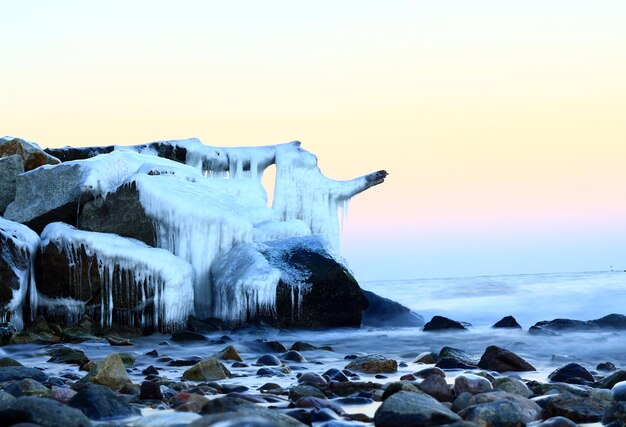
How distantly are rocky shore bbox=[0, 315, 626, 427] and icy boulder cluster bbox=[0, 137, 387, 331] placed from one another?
1.26 metres

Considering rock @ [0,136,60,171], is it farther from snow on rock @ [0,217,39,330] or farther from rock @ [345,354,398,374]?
rock @ [345,354,398,374]

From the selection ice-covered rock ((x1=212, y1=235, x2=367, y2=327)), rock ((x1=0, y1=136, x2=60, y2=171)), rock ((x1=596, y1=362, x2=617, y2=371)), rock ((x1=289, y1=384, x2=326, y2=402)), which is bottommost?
rock ((x1=596, y1=362, x2=617, y2=371))

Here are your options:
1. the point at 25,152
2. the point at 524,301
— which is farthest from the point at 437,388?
the point at 524,301

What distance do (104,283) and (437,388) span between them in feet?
22.8

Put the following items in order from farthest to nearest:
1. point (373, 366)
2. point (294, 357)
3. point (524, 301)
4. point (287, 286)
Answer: point (524, 301), point (287, 286), point (294, 357), point (373, 366)

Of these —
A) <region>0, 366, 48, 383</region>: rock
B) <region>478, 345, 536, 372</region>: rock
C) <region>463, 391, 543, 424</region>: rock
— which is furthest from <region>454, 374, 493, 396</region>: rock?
<region>0, 366, 48, 383</region>: rock

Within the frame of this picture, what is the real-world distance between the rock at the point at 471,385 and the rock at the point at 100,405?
2171 millimetres

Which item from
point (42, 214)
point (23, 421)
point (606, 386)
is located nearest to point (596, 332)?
point (606, 386)

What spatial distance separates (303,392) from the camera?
5410 millimetres

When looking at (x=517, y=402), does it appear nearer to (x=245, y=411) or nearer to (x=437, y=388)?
(x=437, y=388)

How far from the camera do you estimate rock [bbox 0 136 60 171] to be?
1475 centimetres

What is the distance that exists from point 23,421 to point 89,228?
8.65m

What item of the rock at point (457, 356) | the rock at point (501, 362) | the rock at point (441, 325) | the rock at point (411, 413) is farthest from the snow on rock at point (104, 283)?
the rock at point (411, 413)

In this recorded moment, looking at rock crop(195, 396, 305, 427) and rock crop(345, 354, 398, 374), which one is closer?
rock crop(195, 396, 305, 427)
